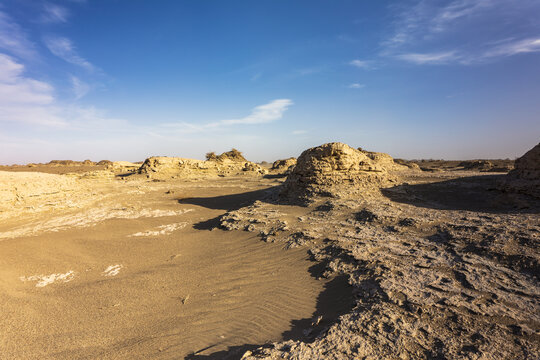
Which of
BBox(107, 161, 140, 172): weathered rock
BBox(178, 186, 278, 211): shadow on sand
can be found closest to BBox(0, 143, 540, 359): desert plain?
BBox(178, 186, 278, 211): shadow on sand

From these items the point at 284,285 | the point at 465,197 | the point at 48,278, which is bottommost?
the point at 48,278

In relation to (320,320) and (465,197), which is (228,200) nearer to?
(320,320)

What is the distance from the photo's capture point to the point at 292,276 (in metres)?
3.89

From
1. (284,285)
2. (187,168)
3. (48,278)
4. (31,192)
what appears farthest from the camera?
(187,168)

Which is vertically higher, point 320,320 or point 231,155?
point 231,155

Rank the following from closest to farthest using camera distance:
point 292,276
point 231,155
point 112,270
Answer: point 292,276
point 112,270
point 231,155

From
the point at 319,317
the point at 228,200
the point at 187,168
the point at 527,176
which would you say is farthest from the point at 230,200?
the point at 527,176

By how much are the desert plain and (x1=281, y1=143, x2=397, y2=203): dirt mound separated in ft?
0.16

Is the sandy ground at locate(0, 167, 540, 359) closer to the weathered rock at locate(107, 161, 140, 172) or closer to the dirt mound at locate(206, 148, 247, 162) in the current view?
the weathered rock at locate(107, 161, 140, 172)

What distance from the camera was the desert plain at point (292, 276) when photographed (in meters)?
2.39

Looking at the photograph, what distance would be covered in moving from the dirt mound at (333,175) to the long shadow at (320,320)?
403cm

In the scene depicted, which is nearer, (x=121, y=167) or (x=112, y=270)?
(x=112, y=270)

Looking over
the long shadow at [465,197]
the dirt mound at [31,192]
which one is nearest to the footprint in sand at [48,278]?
the dirt mound at [31,192]

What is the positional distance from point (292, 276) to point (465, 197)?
7450 millimetres
